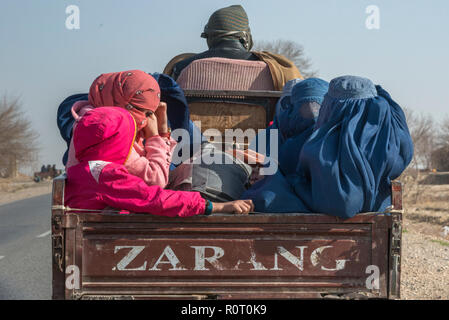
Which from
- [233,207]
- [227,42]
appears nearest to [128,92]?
[233,207]

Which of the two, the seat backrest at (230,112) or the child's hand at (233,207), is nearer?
the child's hand at (233,207)

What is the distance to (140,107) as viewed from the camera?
3.24 m

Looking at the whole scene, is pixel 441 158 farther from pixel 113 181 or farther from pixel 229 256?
pixel 113 181

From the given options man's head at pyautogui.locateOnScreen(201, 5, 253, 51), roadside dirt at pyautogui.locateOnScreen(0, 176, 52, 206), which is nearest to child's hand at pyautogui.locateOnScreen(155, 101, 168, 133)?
man's head at pyautogui.locateOnScreen(201, 5, 253, 51)

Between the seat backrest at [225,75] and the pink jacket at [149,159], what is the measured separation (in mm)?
1551

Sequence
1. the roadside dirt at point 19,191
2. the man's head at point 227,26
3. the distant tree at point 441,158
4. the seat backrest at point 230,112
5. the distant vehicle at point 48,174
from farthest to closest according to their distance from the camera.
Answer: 1. the distant tree at point 441,158
2. the distant vehicle at point 48,174
3. the roadside dirt at point 19,191
4. the man's head at point 227,26
5. the seat backrest at point 230,112

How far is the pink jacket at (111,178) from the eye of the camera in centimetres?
282

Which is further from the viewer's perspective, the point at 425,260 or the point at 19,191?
the point at 19,191

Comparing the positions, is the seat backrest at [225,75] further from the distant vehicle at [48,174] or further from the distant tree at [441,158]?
the distant tree at [441,158]

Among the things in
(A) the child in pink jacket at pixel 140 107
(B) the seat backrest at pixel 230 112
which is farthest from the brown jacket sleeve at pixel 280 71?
(A) the child in pink jacket at pixel 140 107

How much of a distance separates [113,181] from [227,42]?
299cm

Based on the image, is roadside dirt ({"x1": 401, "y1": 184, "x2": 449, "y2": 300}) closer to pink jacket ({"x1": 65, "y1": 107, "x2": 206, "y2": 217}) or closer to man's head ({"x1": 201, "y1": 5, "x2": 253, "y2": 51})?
man's head ({"x1": 201, "y1": 5, "x2": 253, "y2": 51})

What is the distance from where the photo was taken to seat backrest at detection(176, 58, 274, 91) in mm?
4805
